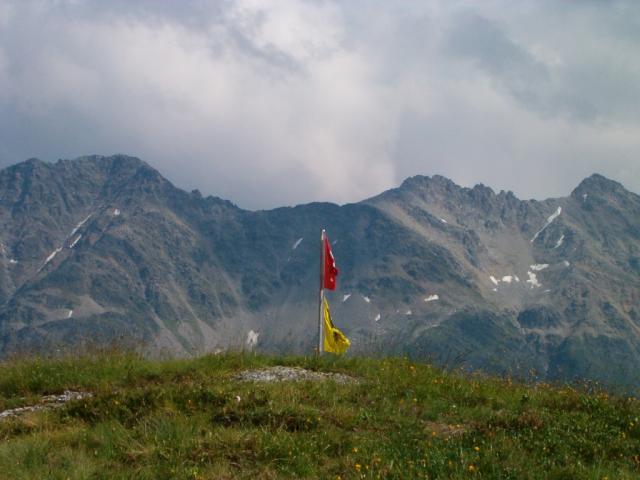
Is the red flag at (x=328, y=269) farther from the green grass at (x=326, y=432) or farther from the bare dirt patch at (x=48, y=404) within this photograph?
the bare dirt patch at (x=48, y=404)

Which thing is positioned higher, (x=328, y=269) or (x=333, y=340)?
(x=328, y=269)

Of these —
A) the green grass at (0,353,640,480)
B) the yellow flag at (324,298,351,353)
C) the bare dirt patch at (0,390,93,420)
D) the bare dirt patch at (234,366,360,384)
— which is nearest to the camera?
the green grass at (0,353,640,480)

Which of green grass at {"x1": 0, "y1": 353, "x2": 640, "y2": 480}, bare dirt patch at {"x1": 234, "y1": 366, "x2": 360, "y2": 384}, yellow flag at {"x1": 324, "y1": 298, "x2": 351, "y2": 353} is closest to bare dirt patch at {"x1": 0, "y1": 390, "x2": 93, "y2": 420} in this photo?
green grass at {"x1": 0, "y1": 353, "x2": 640, "y2": 480}

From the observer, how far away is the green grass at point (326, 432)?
10102 mm

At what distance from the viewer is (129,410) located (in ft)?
40.9

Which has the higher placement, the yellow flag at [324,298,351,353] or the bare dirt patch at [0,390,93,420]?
the yellow flag at [324,298,351,353]

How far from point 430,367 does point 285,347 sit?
15.1ft

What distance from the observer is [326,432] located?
11258mm

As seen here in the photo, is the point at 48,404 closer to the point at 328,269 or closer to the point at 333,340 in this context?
the point at 333,340

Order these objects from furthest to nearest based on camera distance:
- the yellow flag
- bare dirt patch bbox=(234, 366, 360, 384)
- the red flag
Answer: the red flag → the yellow flag → bare dirt patch bbox=(234, 366, 360, 384)

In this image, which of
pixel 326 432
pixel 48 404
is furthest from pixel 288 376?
pixel 48 404

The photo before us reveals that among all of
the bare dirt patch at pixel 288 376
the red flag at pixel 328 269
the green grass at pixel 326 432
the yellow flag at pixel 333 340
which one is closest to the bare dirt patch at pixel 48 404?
the green grass at pixel 326 432

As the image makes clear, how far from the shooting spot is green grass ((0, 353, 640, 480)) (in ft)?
33.1

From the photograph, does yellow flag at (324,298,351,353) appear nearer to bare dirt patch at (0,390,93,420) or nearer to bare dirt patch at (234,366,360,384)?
bare dirt patch at (234,366,360,384)
